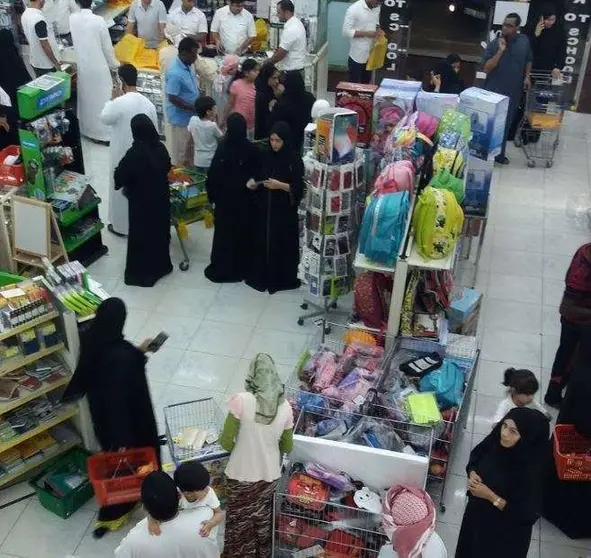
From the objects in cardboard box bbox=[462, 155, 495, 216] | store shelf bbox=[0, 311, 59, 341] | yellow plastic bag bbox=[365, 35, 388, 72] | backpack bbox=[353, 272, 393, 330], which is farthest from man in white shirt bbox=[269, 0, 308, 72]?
store shelf bbox=[0, 311, 59, 341]

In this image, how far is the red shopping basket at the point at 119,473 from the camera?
4.76 meters

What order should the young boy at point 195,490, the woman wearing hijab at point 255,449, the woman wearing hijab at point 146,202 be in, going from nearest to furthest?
the young boy at point 195,490
the woman wearing hijab at point 255,449
the woman wearing hijab at point 146,202

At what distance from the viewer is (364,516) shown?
14.9 ft

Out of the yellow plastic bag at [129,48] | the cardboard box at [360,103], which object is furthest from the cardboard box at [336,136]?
the yellow plastic bag at [129,48]

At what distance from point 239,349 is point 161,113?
4008 mm

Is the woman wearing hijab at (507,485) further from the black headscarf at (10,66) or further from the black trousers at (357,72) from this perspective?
the black headscarf at (10,66)

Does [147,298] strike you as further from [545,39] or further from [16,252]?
[545,39]

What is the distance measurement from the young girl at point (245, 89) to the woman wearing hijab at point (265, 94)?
0.05 meters

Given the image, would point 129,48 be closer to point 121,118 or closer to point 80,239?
point 121,118

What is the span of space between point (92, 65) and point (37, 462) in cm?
585

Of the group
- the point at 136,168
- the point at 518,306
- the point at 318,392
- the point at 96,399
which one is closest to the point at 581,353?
the point at 318,392

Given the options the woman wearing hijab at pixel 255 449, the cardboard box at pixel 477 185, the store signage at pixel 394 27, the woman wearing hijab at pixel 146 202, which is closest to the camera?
the woman wearing hijab at pixel 255 449

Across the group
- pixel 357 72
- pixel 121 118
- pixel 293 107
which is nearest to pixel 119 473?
pixel 121 118

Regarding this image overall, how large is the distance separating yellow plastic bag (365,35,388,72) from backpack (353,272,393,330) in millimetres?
5394
